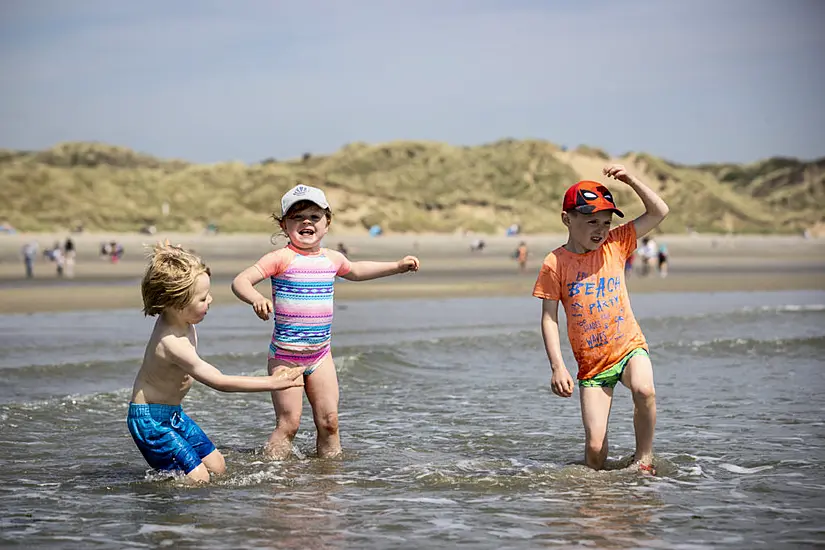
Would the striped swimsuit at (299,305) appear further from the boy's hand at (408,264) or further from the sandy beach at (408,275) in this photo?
the sandy beach at (408,275)

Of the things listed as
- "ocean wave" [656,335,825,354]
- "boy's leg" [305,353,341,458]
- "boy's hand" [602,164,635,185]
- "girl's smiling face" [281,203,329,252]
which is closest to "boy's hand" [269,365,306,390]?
"boy's leg" [305,353,341,458]

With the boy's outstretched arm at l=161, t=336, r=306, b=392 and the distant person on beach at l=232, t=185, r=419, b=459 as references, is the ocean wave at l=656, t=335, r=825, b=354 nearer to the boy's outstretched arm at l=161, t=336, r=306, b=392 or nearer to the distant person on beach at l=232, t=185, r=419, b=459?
the distant person on beach at l=232, t=185, r=419, b=459

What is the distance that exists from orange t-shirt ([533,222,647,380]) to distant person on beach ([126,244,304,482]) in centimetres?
167

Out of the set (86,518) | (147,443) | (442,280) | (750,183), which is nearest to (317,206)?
(147,443)

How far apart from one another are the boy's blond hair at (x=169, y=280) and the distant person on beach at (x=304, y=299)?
0.73 meters

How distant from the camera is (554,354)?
622cm

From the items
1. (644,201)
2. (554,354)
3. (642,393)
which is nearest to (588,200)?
(644,201)

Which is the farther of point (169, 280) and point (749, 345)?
point (749, 345)

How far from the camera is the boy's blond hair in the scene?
5.86m

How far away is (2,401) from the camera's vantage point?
9.70 m

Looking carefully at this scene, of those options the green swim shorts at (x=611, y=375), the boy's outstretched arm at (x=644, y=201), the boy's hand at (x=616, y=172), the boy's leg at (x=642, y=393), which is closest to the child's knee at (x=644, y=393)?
the boy's leg at (x=642, y=393)

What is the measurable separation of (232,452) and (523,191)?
125 metres

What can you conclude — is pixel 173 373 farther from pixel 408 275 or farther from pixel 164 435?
pixel 408 275

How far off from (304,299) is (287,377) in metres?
0.87
